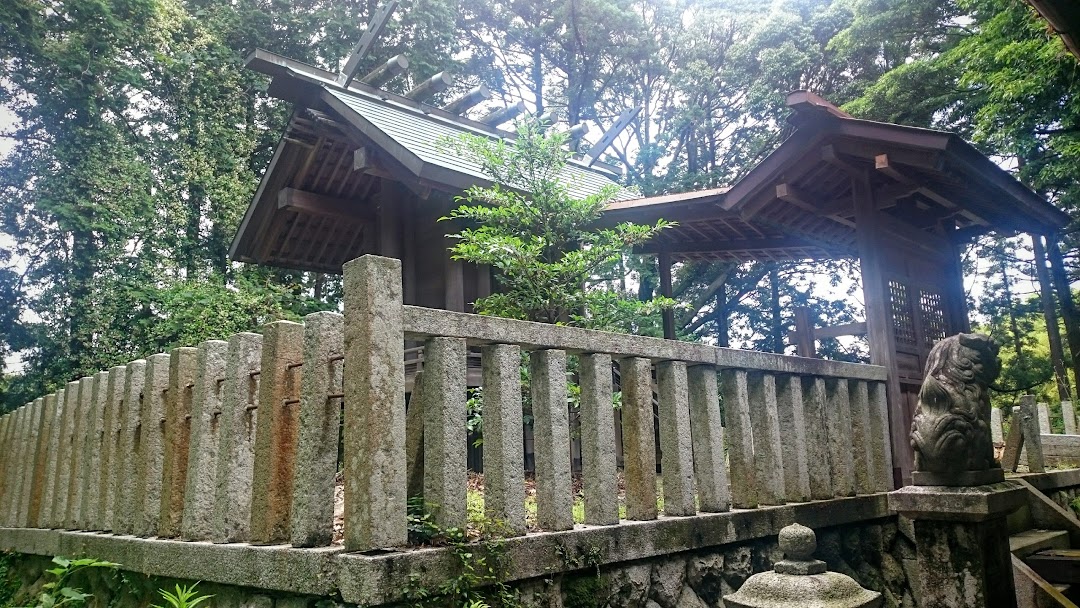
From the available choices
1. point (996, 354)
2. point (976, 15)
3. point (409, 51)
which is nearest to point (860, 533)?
point (996, 354)

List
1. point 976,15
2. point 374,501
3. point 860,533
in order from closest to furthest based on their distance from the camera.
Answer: point 374,501 → point 860,533 → point 976,15

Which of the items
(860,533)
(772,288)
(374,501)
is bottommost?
(860,533)

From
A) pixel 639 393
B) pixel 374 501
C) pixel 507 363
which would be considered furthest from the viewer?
pixel 639 393

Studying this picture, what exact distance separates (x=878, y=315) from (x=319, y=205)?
8.93 meters

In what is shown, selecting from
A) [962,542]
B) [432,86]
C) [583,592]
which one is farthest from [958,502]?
[432,86]

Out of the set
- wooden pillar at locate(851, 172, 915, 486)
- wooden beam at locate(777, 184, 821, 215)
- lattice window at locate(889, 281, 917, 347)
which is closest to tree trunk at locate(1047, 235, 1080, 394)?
lattice window at locate(889, 281, 917, 347)

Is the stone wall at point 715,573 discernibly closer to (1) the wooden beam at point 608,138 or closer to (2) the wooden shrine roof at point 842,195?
(2) the wooden shrine roof at point 842,195

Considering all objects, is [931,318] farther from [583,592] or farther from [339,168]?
[339,168]

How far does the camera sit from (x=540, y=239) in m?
7.06

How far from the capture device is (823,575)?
3.08 metres

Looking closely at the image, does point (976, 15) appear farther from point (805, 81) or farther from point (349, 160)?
point (349, 160)

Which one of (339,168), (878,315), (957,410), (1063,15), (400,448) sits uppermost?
(339,168)

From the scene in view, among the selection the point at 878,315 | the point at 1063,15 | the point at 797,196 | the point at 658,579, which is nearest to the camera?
the point at 1063,15

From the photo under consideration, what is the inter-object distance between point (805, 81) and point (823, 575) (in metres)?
19.2
